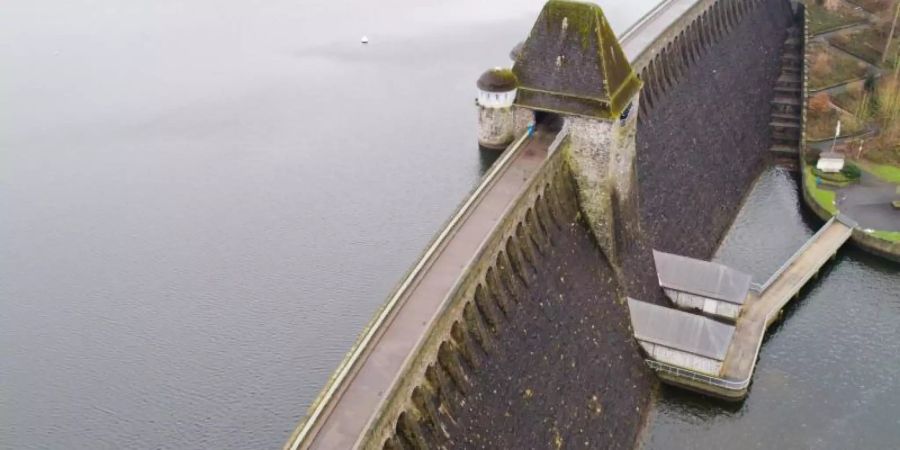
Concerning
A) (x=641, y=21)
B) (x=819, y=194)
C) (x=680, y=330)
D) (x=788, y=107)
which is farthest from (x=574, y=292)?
(x=788, y=107)

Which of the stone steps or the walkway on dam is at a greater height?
the walkway on dam

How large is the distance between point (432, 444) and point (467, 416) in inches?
83.0

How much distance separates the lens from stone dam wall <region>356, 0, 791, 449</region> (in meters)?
25.7

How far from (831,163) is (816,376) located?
21272 mm

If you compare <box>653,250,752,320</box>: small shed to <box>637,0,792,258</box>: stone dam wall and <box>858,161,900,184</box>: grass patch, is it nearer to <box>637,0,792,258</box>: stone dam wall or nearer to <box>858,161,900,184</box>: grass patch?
<box>637,0,792,258</box>: stone dam wall

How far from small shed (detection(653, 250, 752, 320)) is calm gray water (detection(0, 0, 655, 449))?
11.7m

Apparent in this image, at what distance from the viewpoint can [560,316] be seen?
3238 centimetres

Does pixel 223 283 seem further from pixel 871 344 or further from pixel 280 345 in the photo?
pixel 871 344

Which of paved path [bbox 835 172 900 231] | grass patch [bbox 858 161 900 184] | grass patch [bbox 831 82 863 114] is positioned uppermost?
grass patch [bbox 831 82 863 114]

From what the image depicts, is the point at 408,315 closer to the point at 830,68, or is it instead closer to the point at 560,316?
the point at 560,316

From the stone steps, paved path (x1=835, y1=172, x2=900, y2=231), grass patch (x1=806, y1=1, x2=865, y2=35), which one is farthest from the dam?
grass patch (x1=806, y1=1, x2=865, y2=35)

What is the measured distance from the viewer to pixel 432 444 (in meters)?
24.4

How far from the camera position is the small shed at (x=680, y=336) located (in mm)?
35688

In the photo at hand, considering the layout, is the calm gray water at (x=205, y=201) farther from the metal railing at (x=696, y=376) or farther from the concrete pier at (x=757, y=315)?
the concrete pier at (x=757, y=315)
